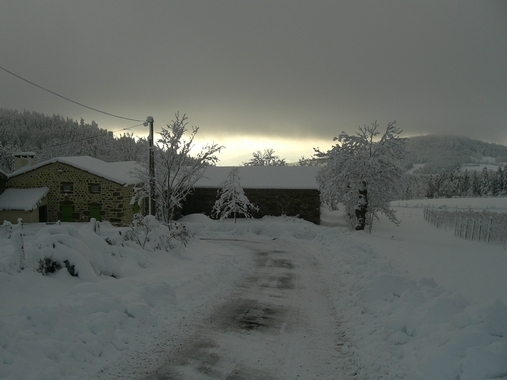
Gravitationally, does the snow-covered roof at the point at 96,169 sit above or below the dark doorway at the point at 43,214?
above

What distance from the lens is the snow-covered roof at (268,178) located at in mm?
36281

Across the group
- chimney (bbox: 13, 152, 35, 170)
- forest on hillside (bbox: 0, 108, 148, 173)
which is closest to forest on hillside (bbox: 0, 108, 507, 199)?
forest on hillside (bbox: 0, 108, 148, 173)

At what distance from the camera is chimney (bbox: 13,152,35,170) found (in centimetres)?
3522

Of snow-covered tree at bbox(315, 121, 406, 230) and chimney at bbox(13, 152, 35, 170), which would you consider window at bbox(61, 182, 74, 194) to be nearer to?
chimney at bbox(13, 152, 35, 170)

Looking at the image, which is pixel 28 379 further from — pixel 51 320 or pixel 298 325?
pixel 298 325

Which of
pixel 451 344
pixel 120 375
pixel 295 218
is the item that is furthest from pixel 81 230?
pixel 295 218

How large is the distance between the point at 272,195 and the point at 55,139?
10699 cm

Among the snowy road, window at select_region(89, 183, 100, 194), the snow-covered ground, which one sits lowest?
the snowy road

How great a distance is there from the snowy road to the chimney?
1231 inches

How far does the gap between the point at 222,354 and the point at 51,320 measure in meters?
3.07

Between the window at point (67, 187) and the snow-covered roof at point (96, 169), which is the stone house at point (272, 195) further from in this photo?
the window at point (67, 187)

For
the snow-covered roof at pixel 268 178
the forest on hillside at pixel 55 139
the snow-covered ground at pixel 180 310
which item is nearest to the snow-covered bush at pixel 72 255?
the snow-covered ground at pixel 180 310

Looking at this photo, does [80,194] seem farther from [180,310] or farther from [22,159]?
[180,310]

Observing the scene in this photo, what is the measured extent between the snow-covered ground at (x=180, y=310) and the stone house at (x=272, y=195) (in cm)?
2093
